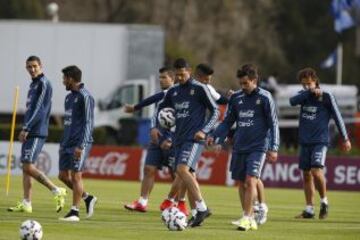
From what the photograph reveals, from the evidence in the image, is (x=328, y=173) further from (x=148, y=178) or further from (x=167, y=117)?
(x=167, y=117)

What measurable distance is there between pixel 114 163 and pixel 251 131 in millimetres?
17072

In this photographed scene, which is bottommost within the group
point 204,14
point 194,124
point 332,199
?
point 332,199

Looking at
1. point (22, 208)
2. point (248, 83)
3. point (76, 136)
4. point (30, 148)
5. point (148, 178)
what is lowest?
point (22, 208)

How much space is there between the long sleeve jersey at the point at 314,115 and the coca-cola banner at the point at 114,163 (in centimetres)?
1386

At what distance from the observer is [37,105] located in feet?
65.7

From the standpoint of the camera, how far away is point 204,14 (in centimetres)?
6456

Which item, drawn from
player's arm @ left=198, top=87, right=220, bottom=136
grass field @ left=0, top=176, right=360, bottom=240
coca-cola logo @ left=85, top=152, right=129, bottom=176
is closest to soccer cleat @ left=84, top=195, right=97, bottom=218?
grass field @ left=0, top=176, right=360, bottom=240

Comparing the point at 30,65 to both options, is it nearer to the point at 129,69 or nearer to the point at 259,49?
the point at 129,69

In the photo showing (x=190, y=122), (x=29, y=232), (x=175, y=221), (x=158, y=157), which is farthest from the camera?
(x=158, y=157)

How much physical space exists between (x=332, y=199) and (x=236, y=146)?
978 centimetres

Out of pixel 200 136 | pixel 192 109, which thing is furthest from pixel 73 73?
pixel 200 136

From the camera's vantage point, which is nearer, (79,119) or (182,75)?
(182,75)

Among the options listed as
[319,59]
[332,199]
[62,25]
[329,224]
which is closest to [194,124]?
[329,224]

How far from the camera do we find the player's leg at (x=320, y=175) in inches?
821
